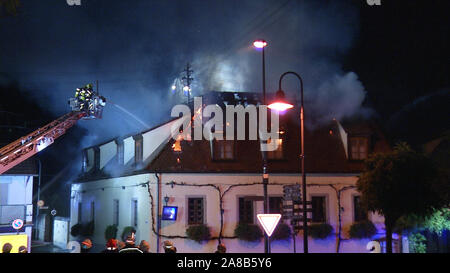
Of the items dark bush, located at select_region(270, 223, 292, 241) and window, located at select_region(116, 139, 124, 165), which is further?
window, located at select_region(116, 139, 124, 165)

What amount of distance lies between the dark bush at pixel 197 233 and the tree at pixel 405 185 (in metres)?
8.01

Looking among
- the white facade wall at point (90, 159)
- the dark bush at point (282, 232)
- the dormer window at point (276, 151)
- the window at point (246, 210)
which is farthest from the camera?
the white facade wall at point (90, 159)

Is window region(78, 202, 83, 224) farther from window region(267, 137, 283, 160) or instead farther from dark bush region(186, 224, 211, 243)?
window region(267, 137, 283, 160)

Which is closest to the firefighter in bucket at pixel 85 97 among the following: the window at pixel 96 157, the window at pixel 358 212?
the window at pixel 96 157

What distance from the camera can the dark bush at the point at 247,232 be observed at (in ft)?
77.5

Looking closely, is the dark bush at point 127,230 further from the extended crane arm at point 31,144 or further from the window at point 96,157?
the window at point 96,157

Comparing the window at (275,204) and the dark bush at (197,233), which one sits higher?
the window at (275,204)

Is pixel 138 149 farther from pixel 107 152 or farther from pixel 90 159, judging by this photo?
pixel 90 159

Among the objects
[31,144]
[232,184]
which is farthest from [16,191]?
[232,184]

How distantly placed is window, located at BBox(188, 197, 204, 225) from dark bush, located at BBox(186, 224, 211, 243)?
568 millimetres

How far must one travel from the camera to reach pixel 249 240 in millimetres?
23750

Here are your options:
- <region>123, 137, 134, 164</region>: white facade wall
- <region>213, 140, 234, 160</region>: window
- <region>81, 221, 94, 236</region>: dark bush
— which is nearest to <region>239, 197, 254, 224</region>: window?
<region>213, 140, 234, 160</region>: window

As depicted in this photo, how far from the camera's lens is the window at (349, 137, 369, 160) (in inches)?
1057

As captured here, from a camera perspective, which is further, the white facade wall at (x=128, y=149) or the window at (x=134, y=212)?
the white facade wall at (x=128, y=149)
